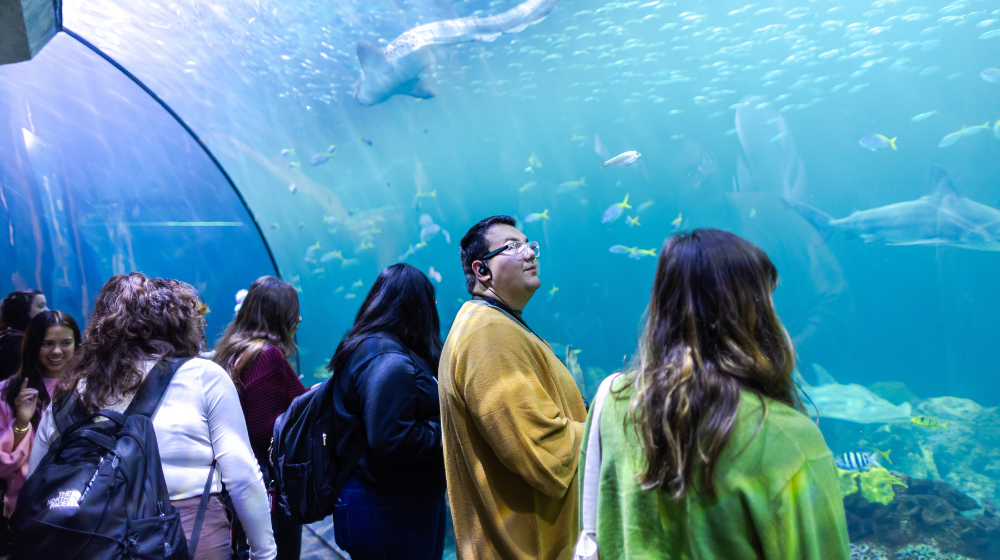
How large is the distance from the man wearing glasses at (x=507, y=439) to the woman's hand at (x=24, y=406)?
2.32 metres

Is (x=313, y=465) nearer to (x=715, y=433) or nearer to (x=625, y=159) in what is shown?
(x=715, y=433)

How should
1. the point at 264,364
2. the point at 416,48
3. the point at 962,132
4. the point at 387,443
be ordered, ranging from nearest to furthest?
the point at 387,443 < the point at 264,364 < the point at 962,132 < the point at 416,48

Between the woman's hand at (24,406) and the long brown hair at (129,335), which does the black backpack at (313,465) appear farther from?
the woman's hand at (24,406)

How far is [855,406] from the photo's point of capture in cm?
1093

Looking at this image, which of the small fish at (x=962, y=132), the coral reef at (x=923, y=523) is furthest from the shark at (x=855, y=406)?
the small fish at (x=962, y=132)

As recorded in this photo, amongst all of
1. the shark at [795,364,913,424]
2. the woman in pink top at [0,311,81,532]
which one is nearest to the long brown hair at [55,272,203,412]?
the woman in pink top at [0,311,81,532]

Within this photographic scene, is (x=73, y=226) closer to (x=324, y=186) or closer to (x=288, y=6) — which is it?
(x=288, y=6)

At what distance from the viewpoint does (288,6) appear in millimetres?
9492

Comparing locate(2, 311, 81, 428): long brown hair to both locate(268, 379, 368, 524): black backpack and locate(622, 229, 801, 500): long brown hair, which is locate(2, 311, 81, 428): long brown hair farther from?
locate(622, 229, 801, 500): long brown hair

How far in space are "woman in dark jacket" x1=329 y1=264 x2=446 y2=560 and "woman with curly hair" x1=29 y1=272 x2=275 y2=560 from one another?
36cm

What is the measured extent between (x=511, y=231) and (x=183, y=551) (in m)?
1.53

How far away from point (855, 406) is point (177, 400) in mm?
13254

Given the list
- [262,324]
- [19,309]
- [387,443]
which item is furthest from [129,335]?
[19,309]

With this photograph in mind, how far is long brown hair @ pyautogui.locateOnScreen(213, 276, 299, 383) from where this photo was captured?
272 centimetres
